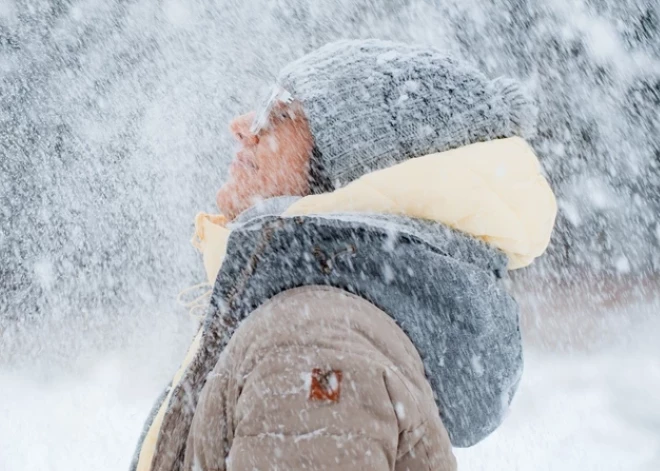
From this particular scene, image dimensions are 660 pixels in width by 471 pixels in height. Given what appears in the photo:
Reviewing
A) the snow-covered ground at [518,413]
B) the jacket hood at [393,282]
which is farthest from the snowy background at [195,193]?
the jacket hood at [393,282]

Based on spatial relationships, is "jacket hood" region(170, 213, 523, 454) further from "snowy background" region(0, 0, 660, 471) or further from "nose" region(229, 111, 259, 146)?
"snowy background" region(0, 0, 660, 471)

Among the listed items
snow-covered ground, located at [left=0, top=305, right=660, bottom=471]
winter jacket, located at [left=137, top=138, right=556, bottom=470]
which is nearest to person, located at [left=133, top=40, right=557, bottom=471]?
winter jacket, located at [left=137, top=138, right=556, bottom=470]

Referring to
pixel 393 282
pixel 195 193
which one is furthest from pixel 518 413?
pixel 393 282

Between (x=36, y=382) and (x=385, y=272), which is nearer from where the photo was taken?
(x=385, y=272)

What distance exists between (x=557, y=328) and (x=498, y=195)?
3.71 m

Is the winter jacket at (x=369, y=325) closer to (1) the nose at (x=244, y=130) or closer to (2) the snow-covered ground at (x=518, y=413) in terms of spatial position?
(1) the nose at (x=244, y=130)

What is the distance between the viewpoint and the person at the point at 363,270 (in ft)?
2.12

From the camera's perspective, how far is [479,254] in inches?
34.4

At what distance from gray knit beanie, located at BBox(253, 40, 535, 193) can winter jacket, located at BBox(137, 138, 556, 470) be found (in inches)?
2.5

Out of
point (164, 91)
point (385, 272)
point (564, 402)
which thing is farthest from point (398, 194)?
point (164, 91)

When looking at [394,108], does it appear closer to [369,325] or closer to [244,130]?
[244,130]

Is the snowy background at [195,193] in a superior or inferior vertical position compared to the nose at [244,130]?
inferior

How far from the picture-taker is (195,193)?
4.91 m

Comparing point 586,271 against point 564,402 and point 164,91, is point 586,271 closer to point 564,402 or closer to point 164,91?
point 564,402
